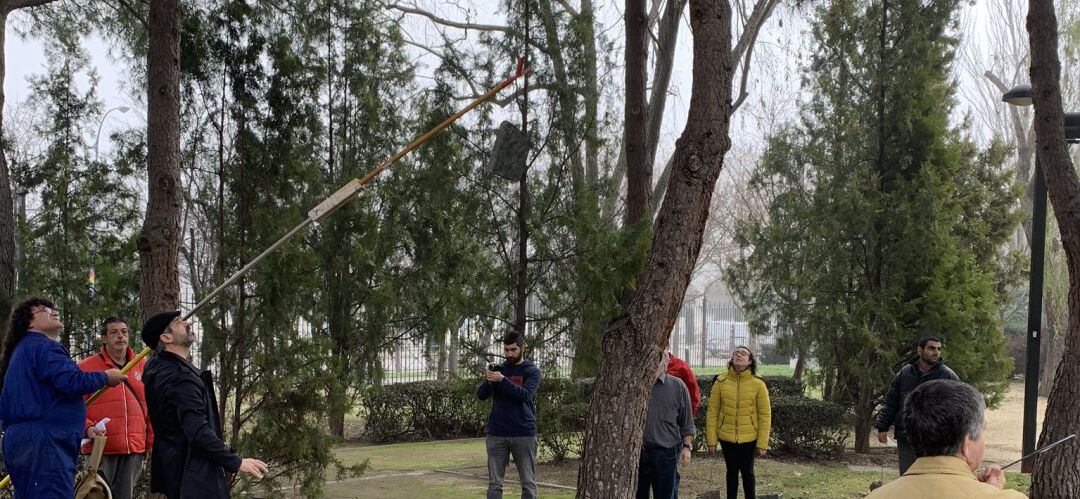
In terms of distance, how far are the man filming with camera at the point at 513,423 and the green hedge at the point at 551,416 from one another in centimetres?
260

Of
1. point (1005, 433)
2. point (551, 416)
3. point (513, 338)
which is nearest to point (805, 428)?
point (551, 416)

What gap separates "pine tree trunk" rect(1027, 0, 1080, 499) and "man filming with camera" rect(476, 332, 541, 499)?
4.24 metres

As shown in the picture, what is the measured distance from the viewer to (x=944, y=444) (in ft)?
8.81

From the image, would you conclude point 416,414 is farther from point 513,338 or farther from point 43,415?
point 43,415

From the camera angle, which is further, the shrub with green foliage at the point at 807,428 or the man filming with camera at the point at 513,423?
the shrub with green foliage at the point at 807,428

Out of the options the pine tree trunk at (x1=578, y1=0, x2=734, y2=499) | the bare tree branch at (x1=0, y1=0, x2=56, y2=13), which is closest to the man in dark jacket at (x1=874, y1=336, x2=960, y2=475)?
the pine tree trunk at (x1=578, y1=0, x2=734, y2=499)

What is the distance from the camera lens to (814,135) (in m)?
15.5

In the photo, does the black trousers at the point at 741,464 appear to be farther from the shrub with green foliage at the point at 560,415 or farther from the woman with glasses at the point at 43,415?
the woman with glasses at the point at 43,415

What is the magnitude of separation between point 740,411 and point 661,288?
6.22ft

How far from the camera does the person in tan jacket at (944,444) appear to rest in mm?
2578

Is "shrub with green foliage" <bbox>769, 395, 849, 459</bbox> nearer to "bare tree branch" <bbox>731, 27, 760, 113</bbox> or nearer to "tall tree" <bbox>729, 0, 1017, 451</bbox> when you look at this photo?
"tall tree" <bbox>729, 0, 1017, 451</bbox>

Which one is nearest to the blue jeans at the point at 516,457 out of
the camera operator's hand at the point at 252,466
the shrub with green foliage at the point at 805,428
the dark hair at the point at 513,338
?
the dark hair at the point at 513,338

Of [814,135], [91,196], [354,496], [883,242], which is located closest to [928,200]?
[883,242]

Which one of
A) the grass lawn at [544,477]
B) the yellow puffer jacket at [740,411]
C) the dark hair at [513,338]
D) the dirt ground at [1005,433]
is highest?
the dark hair at [513,338]
